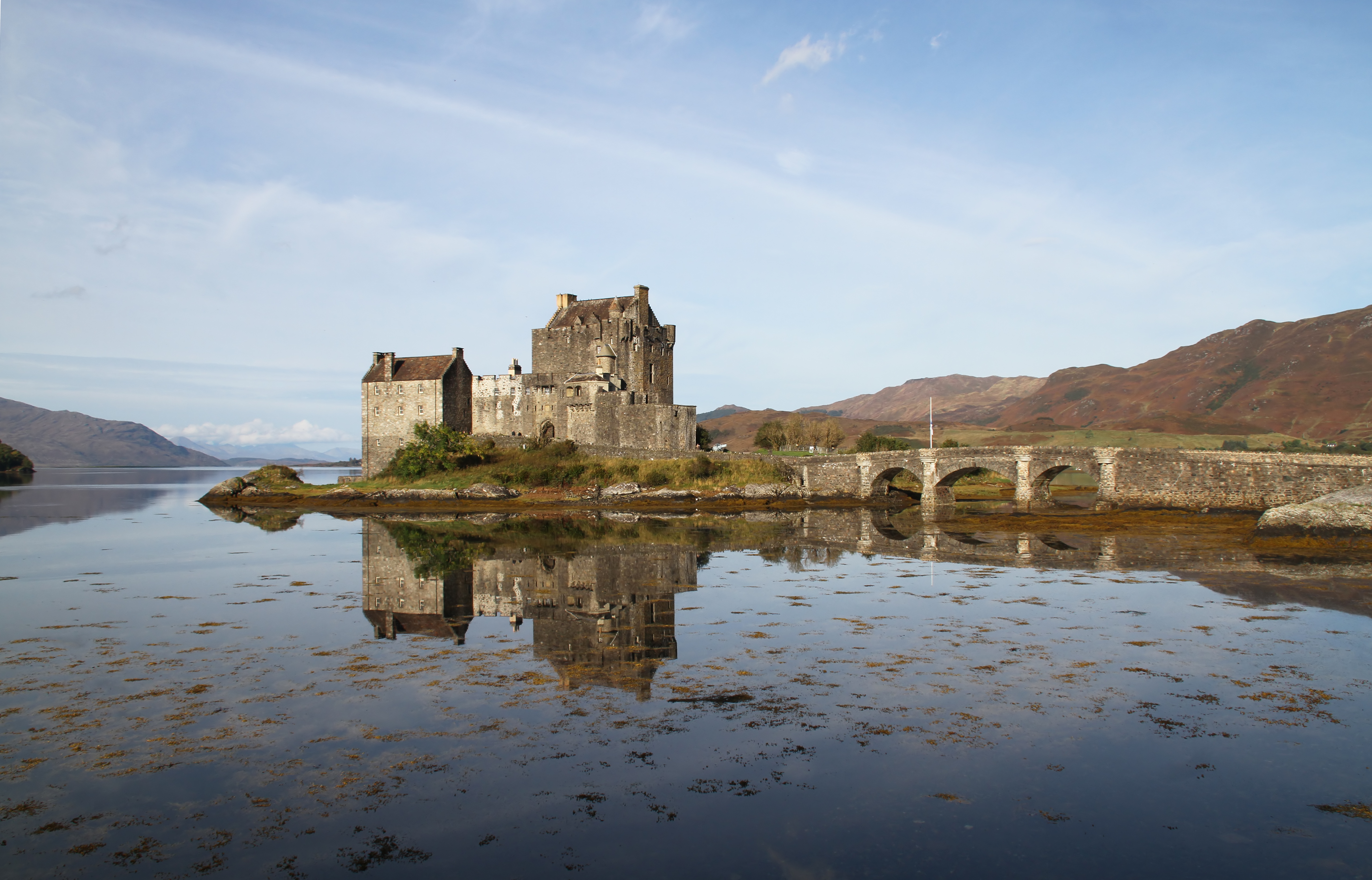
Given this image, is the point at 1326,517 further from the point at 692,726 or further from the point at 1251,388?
the point at 1251,388

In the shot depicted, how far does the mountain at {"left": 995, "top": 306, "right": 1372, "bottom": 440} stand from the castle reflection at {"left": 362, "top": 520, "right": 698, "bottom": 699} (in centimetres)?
11681

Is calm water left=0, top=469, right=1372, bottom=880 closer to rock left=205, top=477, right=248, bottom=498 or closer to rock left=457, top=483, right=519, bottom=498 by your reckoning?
rock left=457, top=483, right=519, bottom=498

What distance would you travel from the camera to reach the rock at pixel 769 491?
5100cm

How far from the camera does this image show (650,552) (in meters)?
27.5

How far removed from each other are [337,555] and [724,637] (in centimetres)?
1855

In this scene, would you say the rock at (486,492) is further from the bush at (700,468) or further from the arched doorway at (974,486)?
the arched doorway at (974,486)

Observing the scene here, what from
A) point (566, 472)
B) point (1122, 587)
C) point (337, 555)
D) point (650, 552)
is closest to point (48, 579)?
point (337, 555)

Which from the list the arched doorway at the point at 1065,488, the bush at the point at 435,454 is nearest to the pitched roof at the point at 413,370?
the bush at the point at 435,454

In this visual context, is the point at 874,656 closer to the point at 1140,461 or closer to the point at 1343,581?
the point at 1343,581

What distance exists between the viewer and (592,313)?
195 ft

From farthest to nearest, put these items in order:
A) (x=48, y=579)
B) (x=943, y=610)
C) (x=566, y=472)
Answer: (x=566, y=472) < (x=48, y=579) < (x=943, y=610)

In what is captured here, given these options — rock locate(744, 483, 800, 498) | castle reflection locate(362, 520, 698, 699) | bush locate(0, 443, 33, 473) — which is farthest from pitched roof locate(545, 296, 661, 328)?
bush locate(0, 443, 33, 473)

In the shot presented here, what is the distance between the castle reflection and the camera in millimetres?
13469

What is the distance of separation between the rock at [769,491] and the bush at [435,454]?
→ 20135 millimetres
